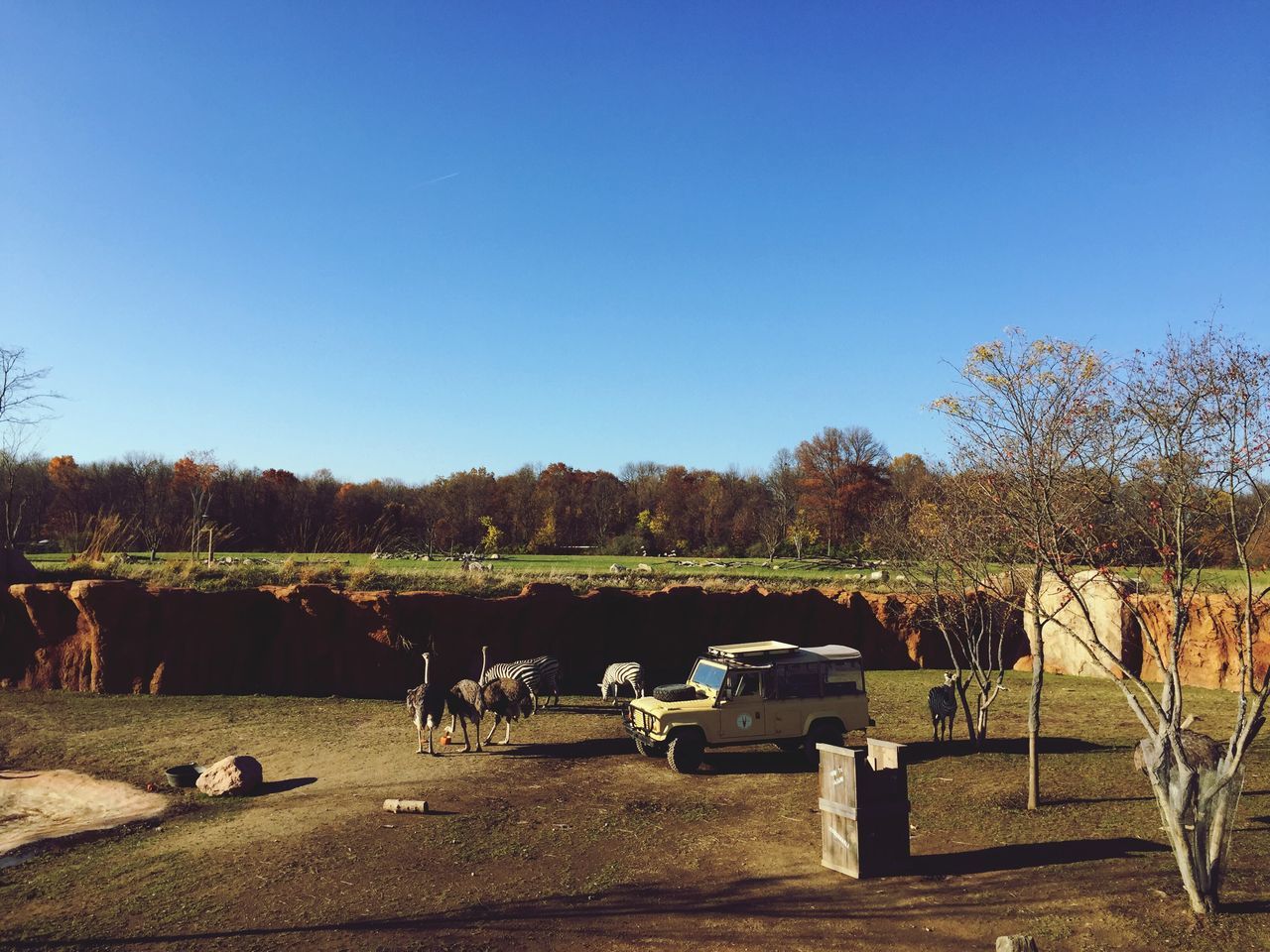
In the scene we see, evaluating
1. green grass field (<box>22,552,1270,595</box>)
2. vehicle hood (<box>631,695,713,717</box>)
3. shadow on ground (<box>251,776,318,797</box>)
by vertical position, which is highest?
green grass field (<box>22,552,1270,595</box>)

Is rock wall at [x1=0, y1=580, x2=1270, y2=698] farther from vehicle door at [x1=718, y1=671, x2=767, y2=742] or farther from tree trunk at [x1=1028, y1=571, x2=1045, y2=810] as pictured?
vehicle door at [x1=718, y1=671, x2=767, y2=742]

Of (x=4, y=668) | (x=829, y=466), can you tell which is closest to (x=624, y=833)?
(x=4, y=668)

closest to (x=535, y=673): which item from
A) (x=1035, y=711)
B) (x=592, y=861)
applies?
(x=592, y=861)

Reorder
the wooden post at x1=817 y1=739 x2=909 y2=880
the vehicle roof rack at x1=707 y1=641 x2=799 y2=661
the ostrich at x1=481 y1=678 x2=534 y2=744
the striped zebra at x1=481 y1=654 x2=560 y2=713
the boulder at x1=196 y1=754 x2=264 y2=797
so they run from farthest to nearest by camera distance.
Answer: the striped zebra at x1=481 y1=654 x2=560 y2=713 < the ostrich at x1=481 y1=678 x2=534 y2=744 < the vehicle roof rack at x1=707 y1=641 x2=799 y2=661 < the boulder at x1=196 y1=754 x2=264 y2=797 < the wooden post at x1=817 y1=739 x2=909 y2=880

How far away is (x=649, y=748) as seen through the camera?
16.7 metres

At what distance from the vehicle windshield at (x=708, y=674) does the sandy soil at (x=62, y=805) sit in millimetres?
9828

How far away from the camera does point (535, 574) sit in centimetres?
3366

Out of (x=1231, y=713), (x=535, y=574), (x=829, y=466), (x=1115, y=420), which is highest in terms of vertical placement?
(x=829, y=466)

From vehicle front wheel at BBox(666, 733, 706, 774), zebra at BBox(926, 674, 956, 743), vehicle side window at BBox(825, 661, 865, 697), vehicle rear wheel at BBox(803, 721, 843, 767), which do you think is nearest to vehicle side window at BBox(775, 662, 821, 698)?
vehicle side window at BBox(825, 661, 865, 697)

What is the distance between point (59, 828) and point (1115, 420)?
16.7 metres

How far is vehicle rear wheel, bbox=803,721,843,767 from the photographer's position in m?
16.3

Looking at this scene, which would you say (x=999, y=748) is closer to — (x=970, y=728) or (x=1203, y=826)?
(x=970, y=728)

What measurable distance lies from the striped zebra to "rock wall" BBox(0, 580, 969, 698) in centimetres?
248

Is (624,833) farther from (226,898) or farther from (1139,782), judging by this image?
(1139,782)
